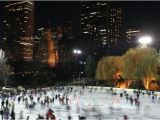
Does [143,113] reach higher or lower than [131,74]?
lower

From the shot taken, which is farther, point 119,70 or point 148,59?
point 119,70

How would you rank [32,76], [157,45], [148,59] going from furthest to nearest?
[157,45]
[32,76]
[148,59]

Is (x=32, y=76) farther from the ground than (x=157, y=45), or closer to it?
closer to it

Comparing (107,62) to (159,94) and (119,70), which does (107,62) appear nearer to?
(119,70)

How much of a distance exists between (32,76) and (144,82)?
3376 centimetres

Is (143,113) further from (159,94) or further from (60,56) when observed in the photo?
(60,56)

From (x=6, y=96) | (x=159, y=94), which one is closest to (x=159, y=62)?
(x=159, y=94)

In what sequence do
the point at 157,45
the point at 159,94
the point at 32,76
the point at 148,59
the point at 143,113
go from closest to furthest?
the point at 143,113 → the point at 159,94 → the point at 148,59 → the point at 32,76 → the point at 157,45

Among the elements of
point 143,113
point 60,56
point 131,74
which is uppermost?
point 60,56

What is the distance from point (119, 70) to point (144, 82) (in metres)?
15.5

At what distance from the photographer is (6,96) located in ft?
175

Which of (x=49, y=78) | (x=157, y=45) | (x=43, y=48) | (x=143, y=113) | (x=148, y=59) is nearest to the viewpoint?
(x=143, y=113)

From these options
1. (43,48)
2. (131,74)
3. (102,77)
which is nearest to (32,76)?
(102,77)

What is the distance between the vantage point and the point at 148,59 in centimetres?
6359
